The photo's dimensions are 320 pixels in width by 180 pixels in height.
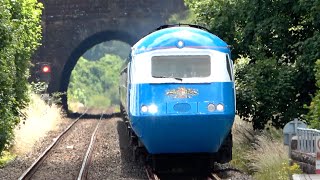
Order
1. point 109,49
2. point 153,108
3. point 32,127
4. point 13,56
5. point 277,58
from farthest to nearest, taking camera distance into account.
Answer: point 109,49 → point 32,127 → point 13,56 → point 277,58 → point 153,108

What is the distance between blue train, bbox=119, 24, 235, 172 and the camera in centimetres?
1245

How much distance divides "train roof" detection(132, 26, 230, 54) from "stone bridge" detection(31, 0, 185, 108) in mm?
24674

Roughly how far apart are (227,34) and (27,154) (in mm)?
6866

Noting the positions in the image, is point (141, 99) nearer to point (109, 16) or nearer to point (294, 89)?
point (294, 89)

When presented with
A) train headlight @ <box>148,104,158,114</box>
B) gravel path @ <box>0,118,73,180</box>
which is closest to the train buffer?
train headlight @ <box>148,104,158,114</box>

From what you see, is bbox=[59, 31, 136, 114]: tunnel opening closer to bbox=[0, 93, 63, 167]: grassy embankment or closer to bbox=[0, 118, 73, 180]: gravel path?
bbox=[0, 93, 63, 167]: grassy embankment

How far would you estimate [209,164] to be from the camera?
14.2 meters

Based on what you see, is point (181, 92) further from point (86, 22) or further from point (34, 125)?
point (86, 22)

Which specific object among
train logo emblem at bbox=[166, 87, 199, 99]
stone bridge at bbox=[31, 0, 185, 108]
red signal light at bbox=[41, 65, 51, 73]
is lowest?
train logo emblem at bbox=[166, 87, 199, 99]

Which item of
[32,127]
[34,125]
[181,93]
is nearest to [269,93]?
[181,93]

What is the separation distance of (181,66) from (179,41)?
527mm

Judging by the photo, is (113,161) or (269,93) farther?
(113,161)

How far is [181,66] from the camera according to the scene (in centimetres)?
→ 1295

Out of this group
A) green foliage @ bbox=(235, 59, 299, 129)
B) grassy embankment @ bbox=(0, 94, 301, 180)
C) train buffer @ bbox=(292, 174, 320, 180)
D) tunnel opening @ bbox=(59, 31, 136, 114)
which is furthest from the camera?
tunnel opening @ bbox=(59, 31, 136, 114)
